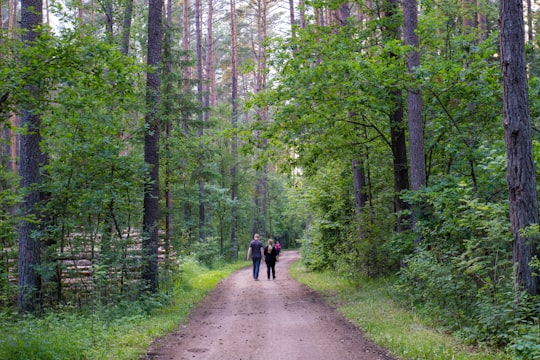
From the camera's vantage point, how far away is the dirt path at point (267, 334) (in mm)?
7328

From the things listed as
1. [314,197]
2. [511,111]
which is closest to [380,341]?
[511,111]

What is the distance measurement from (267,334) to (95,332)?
3.05 metres

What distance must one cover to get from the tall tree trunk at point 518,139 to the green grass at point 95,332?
618 centimetres

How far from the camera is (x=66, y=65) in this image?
7.62m

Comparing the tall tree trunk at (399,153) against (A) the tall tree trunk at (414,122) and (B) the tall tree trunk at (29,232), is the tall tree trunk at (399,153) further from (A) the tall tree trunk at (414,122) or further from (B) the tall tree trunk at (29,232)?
(B) the tall tree trunk at (29,232)

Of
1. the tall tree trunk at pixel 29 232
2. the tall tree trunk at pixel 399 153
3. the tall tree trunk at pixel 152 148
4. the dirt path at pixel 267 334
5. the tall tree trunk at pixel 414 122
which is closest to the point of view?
the dirt path at pixel 267 334

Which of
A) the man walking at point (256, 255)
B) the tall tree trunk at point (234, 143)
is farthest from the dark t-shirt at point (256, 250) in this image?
the tall tree trunk at point (234, 143)

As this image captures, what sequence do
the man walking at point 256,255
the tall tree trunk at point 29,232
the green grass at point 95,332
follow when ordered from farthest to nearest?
the man walking at point 256,255 → the tall tree trunk at point 29,232 → the green grass at point 95,332

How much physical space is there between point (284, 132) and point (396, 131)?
327cm

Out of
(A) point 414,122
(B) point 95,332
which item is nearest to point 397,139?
(A) point 414,122

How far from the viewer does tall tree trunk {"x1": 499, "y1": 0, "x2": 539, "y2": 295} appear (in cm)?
739

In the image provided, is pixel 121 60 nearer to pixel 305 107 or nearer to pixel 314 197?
pixel 305 107

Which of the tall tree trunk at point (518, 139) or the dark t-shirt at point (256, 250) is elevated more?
the tall tree trunk at point (518, 139)

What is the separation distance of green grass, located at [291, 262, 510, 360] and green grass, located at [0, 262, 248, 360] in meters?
3.86
